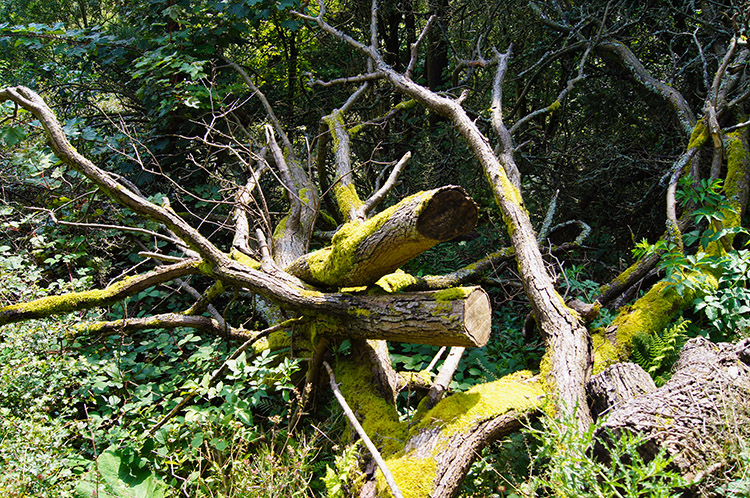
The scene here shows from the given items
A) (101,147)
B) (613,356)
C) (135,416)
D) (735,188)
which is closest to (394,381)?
(613,356)

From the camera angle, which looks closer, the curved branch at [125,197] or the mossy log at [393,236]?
the mossy log at [393,236]

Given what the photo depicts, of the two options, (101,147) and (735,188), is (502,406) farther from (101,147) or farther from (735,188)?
(101,147)

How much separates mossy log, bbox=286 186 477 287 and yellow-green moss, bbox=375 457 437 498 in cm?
104

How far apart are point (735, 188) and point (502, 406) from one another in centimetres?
281

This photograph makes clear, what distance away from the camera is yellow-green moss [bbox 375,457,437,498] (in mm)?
A: 2266

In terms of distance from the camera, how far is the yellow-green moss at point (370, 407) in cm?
273

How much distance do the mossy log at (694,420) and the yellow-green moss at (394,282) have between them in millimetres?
1297

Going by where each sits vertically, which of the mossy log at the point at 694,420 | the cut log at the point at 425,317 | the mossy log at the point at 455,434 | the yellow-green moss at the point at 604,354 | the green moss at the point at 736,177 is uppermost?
the cut log at the point at 425,317

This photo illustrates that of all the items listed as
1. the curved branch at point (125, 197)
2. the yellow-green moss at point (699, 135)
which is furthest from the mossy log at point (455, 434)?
the yellow-green moss at point (699, 135)

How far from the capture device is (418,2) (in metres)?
6.53

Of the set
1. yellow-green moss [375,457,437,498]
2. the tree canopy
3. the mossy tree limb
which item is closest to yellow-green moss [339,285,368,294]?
the tree canopy

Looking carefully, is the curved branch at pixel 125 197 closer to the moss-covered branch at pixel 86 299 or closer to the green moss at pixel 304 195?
the moss-covered branch at pixel 86 299

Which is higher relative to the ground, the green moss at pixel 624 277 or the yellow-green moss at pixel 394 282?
the yellow-green moss at pixel 394 282

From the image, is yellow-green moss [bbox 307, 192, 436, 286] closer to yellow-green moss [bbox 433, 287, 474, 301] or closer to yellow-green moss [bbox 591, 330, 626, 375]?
yellow-green moss [bbox 433, 287, 474, 301]
